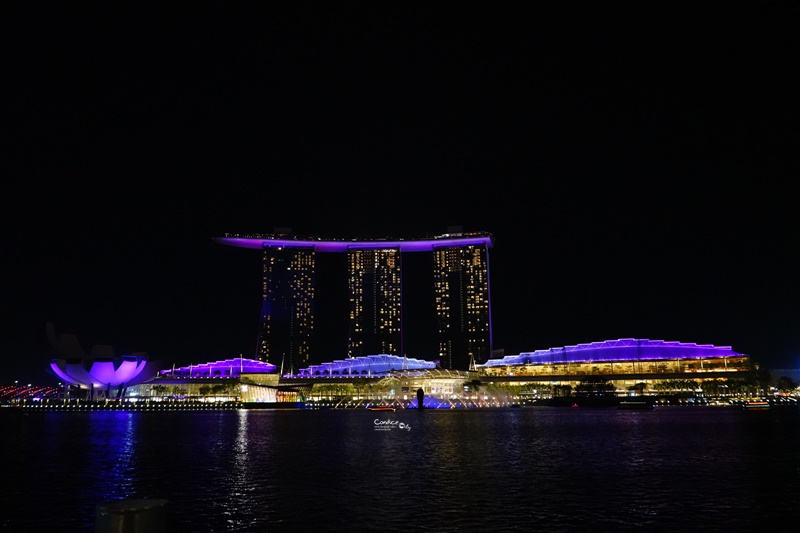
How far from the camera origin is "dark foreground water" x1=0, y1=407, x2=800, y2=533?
15430 millimetres

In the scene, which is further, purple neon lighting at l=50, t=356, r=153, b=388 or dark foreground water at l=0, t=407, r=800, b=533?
purple neon lighting at l=50, t=356, r=153, b=388

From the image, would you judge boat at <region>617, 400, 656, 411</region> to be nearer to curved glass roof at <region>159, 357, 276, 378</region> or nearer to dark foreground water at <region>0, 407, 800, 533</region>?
dark foreground water at <region>0, 407, 800, 533</region>

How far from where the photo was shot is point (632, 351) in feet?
496

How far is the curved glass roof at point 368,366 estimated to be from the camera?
177 metres

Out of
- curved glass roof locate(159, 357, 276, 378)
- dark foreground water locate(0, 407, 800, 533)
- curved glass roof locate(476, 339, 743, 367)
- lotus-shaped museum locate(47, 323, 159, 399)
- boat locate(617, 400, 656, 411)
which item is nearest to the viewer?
dark foreground water locate(0, 407, 800, 533)

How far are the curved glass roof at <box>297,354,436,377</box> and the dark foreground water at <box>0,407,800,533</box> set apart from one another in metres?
139

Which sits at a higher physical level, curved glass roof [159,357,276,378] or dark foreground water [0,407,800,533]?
curved glass roof [159,357,276,378]

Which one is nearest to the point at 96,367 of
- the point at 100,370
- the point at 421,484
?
the point at 100,370

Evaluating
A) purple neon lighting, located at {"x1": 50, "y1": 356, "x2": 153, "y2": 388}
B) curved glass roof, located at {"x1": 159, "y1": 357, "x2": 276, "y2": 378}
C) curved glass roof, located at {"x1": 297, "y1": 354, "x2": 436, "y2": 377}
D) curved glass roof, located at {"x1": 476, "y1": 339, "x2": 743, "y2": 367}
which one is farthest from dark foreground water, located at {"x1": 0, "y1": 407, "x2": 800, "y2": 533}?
curved glass roof, located at {"x1": 297, "y1": 354, "x2": 436, "y2": 377}

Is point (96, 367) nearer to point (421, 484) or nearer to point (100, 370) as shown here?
point (100, 370)

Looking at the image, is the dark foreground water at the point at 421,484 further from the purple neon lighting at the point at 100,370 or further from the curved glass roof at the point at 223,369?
the curved glass roof at the point at 223,369

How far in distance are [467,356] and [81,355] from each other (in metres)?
109

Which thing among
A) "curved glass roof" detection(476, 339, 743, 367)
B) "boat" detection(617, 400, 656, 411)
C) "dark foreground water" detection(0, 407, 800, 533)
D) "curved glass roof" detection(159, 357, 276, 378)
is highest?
"curved glass roof" detection(476, 339, 743, 367)

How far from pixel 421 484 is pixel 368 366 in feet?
526
